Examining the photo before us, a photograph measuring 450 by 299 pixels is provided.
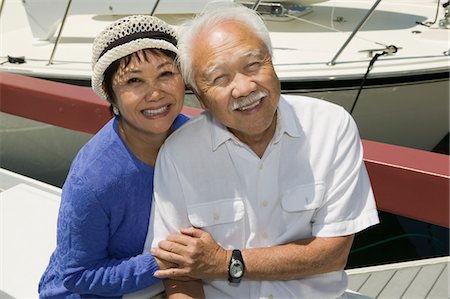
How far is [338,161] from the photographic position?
1.60m

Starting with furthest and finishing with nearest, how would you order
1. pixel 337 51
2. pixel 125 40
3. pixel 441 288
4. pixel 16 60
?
1. pixel 16 60
2. pixel 337 51
3. pixel 441 288
4. pixel 125 40

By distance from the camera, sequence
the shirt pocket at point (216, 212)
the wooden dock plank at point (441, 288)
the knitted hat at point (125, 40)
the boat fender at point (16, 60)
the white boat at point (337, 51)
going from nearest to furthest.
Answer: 1. the knitted hat at point (125, 40)
2. the shirt pocket at point (216, 212)
3. the wooden dock plank at point (441, 288)
4. the white boat at point (337, 51)
5. the boat fender at point (16, 60)

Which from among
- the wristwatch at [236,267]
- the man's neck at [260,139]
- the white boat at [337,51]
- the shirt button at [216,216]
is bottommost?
the white boat at [337,51]

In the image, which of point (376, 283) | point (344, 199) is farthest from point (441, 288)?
point (344, 199)

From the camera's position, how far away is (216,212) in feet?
5.21

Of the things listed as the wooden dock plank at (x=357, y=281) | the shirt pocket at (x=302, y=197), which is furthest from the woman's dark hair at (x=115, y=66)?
the wooden dock plank at (x=357, y=281)

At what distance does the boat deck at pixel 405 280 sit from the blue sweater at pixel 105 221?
3.35 feet

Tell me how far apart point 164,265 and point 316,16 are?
384 centimetres

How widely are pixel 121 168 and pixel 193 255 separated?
1.05 ft

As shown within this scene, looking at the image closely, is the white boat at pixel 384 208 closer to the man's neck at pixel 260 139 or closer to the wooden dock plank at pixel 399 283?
the wooden dock plank at pixel 399 283

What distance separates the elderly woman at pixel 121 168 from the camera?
59.6 inches

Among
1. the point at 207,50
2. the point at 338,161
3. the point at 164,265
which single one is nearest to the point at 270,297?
the point at 164,265

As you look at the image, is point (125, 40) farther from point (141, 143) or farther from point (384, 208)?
point (384, 208)

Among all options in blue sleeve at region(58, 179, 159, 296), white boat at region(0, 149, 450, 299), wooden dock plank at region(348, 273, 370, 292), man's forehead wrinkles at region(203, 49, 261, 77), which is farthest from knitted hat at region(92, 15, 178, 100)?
wooden dock plank at region(348, 273, 370, 292)
